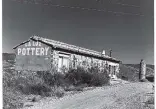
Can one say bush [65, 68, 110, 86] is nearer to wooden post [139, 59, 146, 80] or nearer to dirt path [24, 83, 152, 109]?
dirt path [24, 83, 152, 109]

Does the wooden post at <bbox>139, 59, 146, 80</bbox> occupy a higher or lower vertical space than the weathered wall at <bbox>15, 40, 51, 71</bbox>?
lower

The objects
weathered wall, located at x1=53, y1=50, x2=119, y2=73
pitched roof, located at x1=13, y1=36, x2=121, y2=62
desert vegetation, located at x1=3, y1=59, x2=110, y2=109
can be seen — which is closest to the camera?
desert vegetation, located at x1=3, y1=59, x2=110, y2=109

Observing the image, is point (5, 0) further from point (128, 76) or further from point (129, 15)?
point (128, 76)

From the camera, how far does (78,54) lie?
11.4 feet

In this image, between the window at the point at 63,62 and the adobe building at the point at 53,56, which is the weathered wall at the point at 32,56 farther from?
the window at the point at 63,62

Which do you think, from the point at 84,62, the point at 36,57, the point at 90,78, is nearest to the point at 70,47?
the point at 84,62

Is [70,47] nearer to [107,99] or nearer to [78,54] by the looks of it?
[78,54]

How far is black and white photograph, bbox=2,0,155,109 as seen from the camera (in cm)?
314

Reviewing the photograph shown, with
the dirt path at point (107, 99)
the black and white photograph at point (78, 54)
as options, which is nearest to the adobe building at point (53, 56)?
the black and white photograph at point (78, 54)

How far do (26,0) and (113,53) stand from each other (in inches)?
41.2

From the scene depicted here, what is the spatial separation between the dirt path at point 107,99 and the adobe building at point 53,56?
228 millimetres

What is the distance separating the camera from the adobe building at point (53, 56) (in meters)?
3.15

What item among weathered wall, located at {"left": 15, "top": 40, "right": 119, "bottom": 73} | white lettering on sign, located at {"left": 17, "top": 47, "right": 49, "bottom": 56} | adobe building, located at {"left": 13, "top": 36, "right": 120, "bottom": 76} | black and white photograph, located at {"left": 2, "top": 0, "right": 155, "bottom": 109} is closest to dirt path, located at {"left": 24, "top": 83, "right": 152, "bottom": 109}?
black and white photograph, located at {"left": 2, "top": 0, "right": 155, "bottom": 109}

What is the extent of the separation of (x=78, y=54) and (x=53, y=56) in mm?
332
